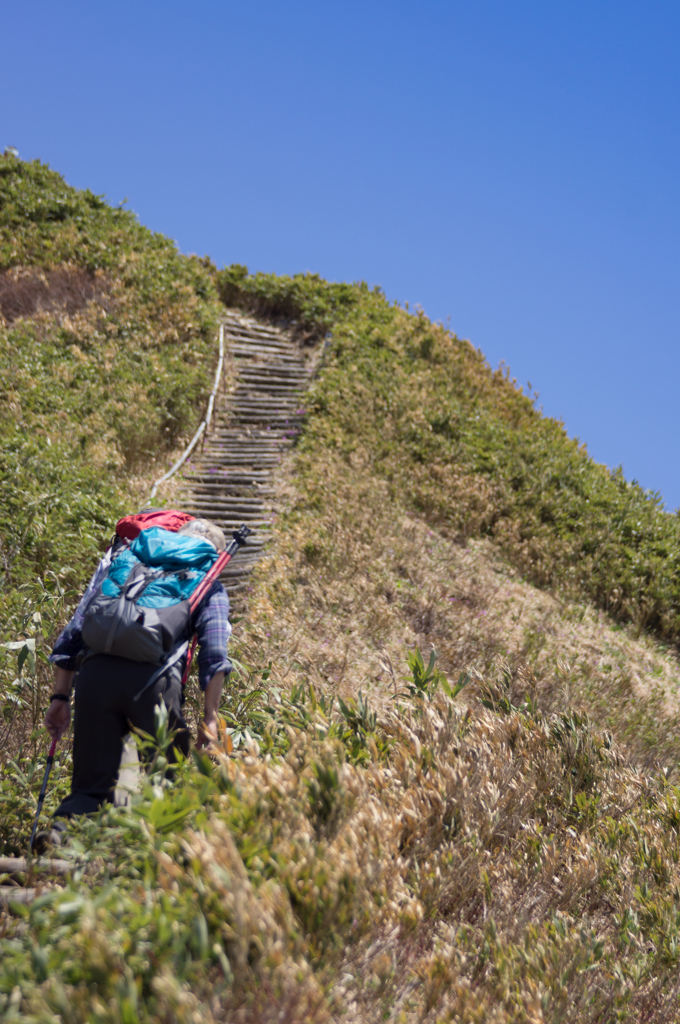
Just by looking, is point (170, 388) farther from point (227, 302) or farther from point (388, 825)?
point (388, 825)

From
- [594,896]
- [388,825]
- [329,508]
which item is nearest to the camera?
[388,825]

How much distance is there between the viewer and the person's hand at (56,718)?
3021 millimetres

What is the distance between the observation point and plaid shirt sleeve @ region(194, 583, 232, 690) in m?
2.87

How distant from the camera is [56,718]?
3033 millimetres

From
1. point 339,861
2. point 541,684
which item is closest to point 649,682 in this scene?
point 541,684

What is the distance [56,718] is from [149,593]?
0.94 m

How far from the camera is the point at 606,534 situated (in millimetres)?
11656

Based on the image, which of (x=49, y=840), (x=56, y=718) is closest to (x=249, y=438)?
(x=56, y=718)

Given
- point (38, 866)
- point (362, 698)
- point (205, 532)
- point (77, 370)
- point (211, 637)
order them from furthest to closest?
point (77, 370), point (362, 698), point (205, 532), point (211, 637), point (38, 866)

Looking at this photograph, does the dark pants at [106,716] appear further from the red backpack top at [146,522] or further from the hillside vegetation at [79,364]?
the hillside vegetation at [79,364]

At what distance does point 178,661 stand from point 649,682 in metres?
8.09

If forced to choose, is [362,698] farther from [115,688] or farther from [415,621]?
[415,621]

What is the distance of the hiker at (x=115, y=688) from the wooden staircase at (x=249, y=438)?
5.31 meters

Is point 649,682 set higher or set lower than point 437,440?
lower
